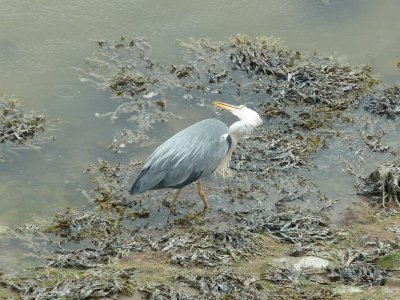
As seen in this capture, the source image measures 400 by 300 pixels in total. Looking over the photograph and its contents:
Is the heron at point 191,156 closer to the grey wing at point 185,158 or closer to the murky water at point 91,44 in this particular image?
the grey wing at point 185,158

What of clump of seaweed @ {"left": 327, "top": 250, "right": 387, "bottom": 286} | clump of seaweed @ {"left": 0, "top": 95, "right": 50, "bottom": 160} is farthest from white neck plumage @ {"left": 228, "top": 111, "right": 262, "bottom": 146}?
clump of seaweed @ {"left": 0, "top": 95, "right": 50, "bottom": 160}

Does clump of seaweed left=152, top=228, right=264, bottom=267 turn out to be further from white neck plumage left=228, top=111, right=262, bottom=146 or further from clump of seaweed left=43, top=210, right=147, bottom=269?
white neck plumage left=228, top=111, right=262, bottom=146

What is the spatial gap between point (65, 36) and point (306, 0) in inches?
172

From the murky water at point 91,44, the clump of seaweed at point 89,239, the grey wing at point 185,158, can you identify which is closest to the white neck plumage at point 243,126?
the grey wing at point 185,158

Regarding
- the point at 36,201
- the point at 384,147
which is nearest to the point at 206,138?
the point at 36,201

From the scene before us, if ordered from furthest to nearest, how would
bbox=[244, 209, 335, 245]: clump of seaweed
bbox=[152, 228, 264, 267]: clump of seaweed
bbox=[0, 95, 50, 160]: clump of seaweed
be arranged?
bbox=[0, 95, 50, 160]: clump of seaweed < bbox=[244, 209, 335, 245]: clump of seaweed < bbox=[152, 228, 264, 267]: clump of seaweed

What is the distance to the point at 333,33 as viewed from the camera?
39.7ft

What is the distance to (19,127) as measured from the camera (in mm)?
9500

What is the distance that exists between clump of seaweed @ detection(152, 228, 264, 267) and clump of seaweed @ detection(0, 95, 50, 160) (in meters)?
2.69

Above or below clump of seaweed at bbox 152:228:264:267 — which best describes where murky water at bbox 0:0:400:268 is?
above

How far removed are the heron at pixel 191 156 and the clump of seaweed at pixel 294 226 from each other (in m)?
0.73

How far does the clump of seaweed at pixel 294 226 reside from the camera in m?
7.95

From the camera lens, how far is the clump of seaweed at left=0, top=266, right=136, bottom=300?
629 cm

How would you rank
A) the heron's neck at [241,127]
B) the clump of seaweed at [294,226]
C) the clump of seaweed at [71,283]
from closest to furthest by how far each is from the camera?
the clump of seaweed at [71,283] → the clump of seaweed at [294,226] → the heron's neck at [241,127]
